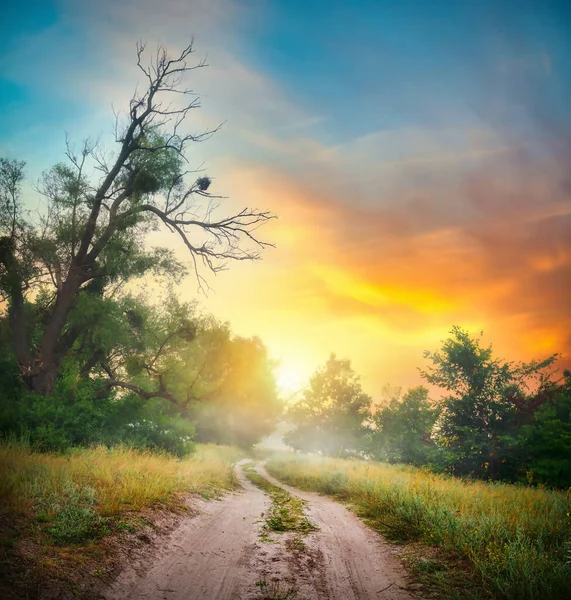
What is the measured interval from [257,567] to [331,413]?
54.0 meters

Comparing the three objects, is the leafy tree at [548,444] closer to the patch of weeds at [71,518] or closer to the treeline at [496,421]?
the treeline at [496,421]

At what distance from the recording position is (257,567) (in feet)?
17.1

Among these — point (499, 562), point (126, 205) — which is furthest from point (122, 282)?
point (499, 562)

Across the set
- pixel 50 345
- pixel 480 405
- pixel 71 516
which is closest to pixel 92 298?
pixel 50 345

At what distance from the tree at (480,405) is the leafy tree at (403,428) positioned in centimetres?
1365

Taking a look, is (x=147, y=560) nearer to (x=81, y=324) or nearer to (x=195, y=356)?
(x=81, y=324)

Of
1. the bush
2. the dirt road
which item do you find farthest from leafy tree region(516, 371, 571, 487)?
the bush

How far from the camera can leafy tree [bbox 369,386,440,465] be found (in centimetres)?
4009

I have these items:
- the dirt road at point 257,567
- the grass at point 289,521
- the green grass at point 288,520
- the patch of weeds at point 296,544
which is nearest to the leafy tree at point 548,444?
the green grass at point 288,520

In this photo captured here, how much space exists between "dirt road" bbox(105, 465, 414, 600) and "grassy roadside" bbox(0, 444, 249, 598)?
0.53 meters

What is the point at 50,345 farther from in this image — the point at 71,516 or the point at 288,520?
the point at 288,520

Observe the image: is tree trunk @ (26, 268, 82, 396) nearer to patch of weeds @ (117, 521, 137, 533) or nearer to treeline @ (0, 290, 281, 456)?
treeline @ (0, 290, 281, 456)

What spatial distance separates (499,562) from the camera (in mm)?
4801

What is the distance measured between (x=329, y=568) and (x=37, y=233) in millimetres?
19328
